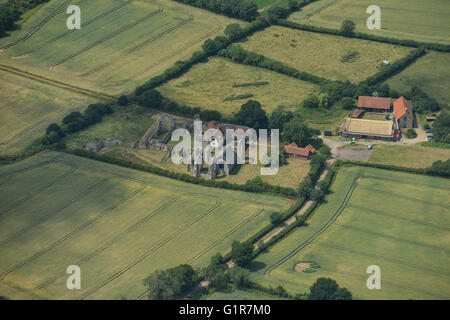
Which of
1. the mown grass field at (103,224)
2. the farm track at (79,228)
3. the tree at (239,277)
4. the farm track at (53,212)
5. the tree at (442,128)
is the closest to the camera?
the tree at (239,277)

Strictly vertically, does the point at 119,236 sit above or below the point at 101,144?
below

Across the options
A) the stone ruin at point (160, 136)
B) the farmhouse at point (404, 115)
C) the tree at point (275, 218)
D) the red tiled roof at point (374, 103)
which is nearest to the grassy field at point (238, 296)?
the tree at point (275, 218)

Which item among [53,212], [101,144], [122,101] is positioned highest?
[122,101]

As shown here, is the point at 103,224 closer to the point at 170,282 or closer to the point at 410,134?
the point at 170,282

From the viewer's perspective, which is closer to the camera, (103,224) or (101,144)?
(103,224)

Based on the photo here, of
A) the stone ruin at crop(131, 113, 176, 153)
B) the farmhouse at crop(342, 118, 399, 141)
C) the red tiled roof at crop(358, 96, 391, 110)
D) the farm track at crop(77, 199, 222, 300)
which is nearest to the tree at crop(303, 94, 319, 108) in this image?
the red tiled roof at crop(358, 96, 391, 110)

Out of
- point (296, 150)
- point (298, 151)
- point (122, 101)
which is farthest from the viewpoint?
point (122, 101)

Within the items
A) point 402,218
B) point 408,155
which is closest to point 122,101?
point 408,155

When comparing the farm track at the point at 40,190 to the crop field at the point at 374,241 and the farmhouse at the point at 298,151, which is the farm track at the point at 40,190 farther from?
the crop field at the point at 374,241
